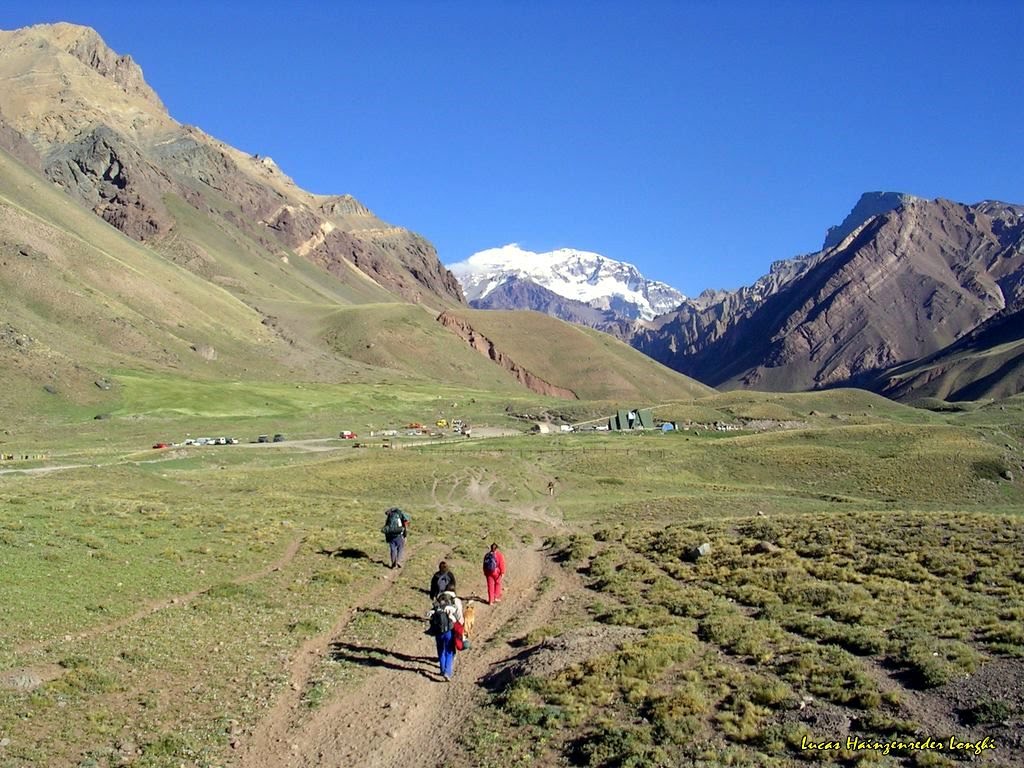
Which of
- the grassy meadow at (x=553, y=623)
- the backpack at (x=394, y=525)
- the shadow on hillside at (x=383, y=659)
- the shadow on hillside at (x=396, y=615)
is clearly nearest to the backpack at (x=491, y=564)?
the grassy meadow at (x=553, y=623)

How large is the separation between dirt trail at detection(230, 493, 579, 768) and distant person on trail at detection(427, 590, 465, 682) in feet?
1.68

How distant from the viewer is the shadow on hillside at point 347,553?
31875mm

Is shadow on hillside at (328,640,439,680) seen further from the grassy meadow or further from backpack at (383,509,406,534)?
backpack at (383,509,406,534)

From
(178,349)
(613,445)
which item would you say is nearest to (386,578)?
(613,445)

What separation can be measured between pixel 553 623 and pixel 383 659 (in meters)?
5.93

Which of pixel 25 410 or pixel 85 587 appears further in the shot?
pixel 25 410

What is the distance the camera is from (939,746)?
536 inches

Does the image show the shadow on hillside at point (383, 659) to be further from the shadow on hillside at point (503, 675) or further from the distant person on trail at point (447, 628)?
the shadow on hillside at point (503, 675)

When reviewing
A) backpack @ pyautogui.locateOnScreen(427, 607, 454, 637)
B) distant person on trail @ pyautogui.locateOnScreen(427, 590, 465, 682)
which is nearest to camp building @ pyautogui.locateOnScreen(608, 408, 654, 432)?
distant person on trail @ pyautogui.locateOnScreen(427, 590, 465, 682)

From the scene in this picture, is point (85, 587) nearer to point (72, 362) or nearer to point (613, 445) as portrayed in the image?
point (613, 445)

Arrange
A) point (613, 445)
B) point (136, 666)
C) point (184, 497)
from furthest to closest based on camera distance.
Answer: point (613, 445)
point (184, 497)
point (136, 666)

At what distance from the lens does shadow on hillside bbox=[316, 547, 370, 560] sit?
3188 cm

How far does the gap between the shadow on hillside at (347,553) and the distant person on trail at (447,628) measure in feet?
44.7

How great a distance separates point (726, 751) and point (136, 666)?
13.4 meters
